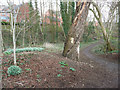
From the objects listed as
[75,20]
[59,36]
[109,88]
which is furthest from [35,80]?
[59,36]

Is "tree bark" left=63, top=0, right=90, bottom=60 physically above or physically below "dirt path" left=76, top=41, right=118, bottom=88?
above

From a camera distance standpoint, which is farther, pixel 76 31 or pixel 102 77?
pixel 76 31

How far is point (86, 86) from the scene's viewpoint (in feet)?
8.82

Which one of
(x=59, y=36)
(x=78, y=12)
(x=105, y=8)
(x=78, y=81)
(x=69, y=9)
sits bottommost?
(x=78, y=81)

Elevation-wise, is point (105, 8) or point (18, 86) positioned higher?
point (105, 8)

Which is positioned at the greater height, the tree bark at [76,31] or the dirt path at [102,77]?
the tree bark at [76,31]

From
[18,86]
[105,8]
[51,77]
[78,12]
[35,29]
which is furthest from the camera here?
[35,29]

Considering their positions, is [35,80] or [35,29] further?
[35,29]

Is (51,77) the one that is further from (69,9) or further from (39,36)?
(69,9)

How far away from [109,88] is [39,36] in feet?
41.8

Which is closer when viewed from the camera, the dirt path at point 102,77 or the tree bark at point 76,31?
the dirt path at point 102,77

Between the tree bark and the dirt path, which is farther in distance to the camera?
the tree bark

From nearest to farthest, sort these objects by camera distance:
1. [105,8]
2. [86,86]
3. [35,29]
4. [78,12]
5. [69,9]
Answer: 1. [86,86]
2. [78,12]
3. [105,8]
4. [35,29]
5. [69,9]

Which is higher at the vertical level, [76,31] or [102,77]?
[76,31]
